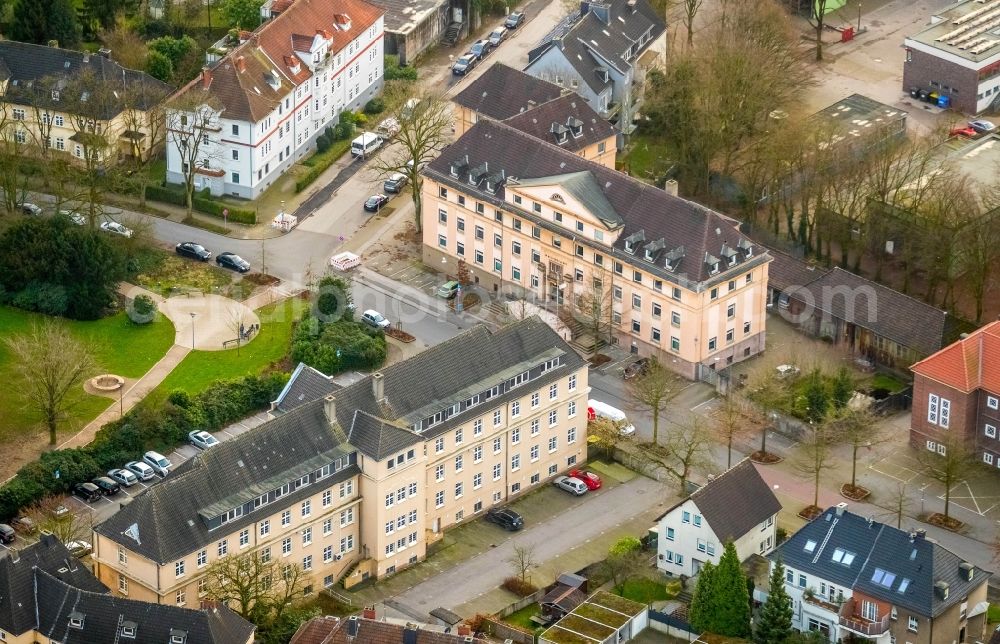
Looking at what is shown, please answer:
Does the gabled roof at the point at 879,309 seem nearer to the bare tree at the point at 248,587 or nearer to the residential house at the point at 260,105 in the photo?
the residential house at the point at 260,105

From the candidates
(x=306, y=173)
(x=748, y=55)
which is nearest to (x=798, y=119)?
(x=748, y=55)

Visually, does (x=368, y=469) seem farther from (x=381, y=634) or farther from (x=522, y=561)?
(x=381, y=634)

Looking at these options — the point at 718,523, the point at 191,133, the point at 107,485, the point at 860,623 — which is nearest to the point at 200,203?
the point at 191,133

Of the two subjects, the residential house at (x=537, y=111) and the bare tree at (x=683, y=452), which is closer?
the bare tree at (x=683, y=452)

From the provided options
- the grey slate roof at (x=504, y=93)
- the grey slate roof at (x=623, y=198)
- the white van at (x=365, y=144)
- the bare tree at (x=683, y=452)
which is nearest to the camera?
the bare tree at (x=683, y=452)

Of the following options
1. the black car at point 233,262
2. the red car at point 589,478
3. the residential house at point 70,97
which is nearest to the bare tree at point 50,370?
the black car at point 233,262

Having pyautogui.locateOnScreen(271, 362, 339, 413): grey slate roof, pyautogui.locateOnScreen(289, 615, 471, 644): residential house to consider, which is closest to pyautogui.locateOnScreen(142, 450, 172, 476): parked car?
pyautogui.locateOnScreen(271, 362, 339, 413): grey slate roof

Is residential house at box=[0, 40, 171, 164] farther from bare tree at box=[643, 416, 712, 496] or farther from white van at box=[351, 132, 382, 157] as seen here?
bare tree at box=[643, 416, 712, 496]

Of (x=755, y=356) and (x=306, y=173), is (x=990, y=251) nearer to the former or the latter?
(x=755, y=356)
